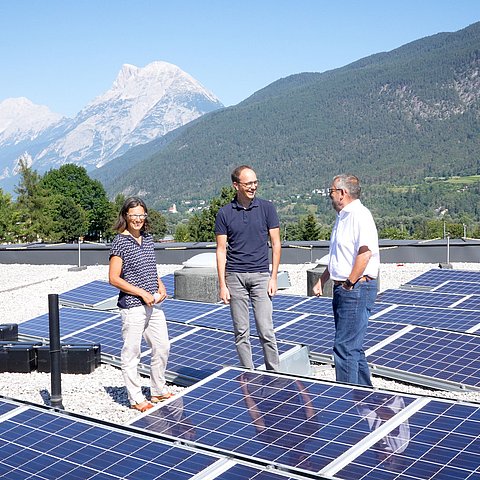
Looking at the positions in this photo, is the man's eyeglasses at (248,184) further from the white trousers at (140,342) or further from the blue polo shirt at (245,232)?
the white trousers at (140,342)

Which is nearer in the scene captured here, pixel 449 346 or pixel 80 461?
pixel 80 461

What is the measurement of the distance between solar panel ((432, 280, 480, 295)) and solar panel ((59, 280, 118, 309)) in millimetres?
5773

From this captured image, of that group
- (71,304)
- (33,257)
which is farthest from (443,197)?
(71,304)

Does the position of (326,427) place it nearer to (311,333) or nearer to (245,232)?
(245,232)

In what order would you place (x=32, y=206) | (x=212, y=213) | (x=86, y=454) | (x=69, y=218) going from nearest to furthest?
(x=86, y=454) → (x=32, y=206) → (x=212, y=213) → (x=69, y=218)

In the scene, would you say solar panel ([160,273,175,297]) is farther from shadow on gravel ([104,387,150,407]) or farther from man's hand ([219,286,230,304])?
man's hand ([219,286,230,304])

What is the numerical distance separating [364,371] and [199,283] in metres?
8.17

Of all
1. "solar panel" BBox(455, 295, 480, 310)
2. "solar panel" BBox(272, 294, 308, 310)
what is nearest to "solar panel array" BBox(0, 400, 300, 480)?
"solar panel" BBox(272, 294, 308, 310)

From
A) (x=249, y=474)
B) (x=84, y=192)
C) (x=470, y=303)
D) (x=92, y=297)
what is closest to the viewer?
(x=249, y=474)

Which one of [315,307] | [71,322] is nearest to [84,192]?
[71,322]

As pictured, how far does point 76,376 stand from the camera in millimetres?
9500

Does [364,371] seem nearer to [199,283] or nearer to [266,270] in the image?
[266,270]

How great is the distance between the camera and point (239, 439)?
495 cm

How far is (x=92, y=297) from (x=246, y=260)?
21.9ft
